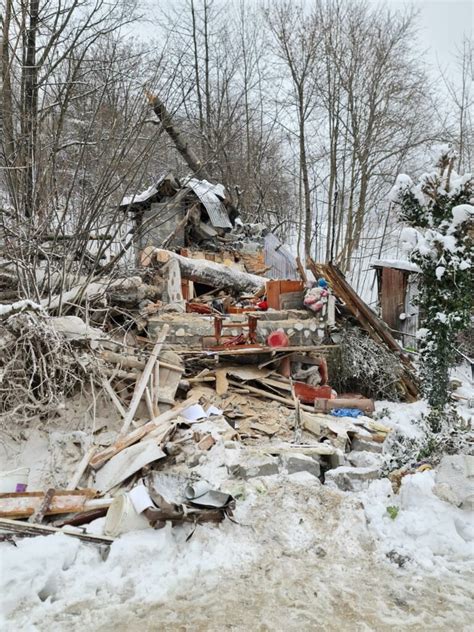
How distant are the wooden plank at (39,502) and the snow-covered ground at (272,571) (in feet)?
1.08

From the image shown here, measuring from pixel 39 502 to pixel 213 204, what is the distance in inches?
433

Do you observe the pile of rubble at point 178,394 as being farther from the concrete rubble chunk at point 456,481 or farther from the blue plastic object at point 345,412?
the concrete rubble chunk at point 456,481

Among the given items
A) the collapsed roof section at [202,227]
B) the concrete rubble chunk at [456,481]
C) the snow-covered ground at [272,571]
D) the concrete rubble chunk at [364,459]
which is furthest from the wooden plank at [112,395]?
the collapsed roof section at [202,227]

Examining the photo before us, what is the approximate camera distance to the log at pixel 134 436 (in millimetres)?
4173

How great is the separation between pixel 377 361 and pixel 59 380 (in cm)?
499

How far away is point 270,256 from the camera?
14312mm

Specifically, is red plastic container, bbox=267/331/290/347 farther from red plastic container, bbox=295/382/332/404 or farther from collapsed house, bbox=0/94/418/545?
red plastic container, bbox=295/382/332/404

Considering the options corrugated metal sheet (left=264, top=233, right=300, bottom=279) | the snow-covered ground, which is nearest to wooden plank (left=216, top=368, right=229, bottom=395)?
the snow-covered ground

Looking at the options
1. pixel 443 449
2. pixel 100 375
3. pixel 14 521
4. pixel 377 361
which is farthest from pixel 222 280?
pixel 14 521

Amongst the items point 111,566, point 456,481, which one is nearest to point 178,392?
point 111,566

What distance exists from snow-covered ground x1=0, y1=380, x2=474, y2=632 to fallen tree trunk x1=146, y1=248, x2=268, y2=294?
6.04 metres

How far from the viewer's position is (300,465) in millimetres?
4129

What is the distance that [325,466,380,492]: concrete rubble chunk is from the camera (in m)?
3.98

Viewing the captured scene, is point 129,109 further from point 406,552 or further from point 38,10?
point 406,552
